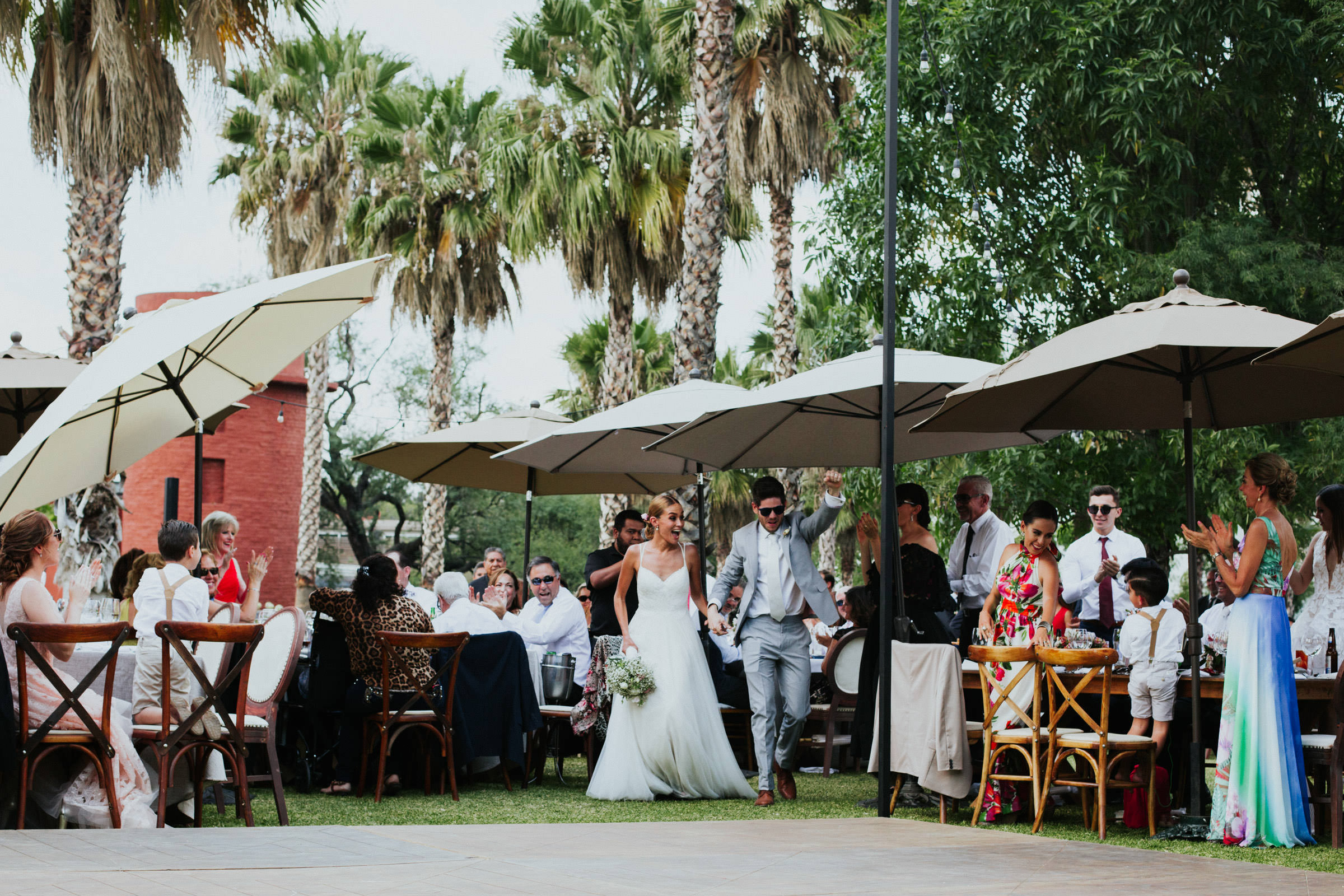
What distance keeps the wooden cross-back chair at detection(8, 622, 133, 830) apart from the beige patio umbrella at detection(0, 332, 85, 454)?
2890 millimetres

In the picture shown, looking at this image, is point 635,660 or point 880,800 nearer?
point 880,800

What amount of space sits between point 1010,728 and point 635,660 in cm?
244

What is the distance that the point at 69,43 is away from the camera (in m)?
13.3

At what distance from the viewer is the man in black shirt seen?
388 inches

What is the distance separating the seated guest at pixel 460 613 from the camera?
9070 millimetres

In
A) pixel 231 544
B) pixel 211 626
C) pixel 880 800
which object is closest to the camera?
pixel 211 626

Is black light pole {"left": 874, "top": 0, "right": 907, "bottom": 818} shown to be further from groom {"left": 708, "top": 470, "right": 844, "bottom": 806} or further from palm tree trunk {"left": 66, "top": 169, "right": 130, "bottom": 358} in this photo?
palm tree trunk {"left": 66, "top": 169, "right": 130, "bottom": 358}

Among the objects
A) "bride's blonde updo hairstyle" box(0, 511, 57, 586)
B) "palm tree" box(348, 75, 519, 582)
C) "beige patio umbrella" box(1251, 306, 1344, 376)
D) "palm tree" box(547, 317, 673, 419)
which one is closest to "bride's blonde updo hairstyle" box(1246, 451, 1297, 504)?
"beige patio umbrella" box(1251, 306, 1344, 376)

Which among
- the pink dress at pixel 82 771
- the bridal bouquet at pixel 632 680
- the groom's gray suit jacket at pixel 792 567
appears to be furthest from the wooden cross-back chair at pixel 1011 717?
the pink dress at pixel 82 771

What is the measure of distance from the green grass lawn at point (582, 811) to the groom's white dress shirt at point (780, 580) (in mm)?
1214

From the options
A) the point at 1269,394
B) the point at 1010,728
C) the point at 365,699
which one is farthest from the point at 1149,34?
the point at 365,699

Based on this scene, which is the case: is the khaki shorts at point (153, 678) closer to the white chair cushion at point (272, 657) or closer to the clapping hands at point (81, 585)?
the white chair cushion at point (272, 657)

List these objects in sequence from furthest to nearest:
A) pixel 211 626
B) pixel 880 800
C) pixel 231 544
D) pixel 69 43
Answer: pixel 69 43 → pixel 231 544 → pixel 880 800 → pixel 211 626

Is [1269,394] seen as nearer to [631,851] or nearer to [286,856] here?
[631,851]
